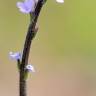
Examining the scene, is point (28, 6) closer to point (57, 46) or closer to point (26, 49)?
point (26, 49)

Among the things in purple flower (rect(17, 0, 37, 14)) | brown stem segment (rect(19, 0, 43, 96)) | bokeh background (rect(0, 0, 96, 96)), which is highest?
bokeh background (rect(0, 0, 96, 96))

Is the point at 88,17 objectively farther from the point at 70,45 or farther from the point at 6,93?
the point at 6,93

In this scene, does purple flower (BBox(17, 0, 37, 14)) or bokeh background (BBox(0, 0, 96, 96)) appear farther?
bokeh background (BBox(0, 0, 96, 96))

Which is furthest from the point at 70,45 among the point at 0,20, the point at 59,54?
the point at 0,20

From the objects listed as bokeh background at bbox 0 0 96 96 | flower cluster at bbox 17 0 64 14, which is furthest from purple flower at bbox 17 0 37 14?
bokeh background at bbox 0 0 96 96

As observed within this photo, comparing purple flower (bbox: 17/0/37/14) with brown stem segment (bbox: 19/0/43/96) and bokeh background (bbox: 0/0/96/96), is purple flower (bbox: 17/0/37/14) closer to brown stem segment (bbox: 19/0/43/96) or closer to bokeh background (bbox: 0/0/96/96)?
brown stem segment (bbox: 19/0/43/96)

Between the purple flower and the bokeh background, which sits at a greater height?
the bokeh background

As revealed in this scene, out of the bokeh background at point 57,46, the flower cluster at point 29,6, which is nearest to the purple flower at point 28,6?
the flower cluster at point 29,6

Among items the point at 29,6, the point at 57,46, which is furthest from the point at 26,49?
the point at 57,46

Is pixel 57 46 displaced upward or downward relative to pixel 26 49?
upward
